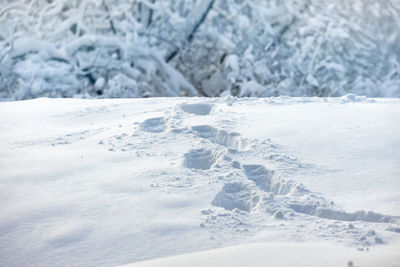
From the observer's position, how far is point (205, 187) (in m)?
1.56

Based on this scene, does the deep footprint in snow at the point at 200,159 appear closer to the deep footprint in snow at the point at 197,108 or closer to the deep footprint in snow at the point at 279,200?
the deep footprint in snow at the point at 279,200

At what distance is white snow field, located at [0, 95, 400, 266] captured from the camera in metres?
1.19

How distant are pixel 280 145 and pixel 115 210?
0.87 meters

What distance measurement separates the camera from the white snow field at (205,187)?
46.7 inches

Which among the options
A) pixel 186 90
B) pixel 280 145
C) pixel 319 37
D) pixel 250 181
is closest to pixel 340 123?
pixel 280 145

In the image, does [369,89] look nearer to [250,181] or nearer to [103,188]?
[250,181]

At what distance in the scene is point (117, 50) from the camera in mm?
4906

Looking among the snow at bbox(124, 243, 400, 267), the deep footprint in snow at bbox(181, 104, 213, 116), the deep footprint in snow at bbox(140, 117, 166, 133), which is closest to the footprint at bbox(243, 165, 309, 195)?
the snow at bbox(124, 243, 400, 267)

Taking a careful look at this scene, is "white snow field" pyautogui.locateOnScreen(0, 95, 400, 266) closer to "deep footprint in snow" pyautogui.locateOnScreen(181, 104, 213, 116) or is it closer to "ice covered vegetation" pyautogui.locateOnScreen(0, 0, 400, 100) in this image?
"deep footprint in snow" pyautogui.locateOnScreen(181, 104, 213, 116)

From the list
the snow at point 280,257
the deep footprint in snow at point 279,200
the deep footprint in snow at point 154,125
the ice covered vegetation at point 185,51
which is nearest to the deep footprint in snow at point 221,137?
the deep footprint in snow at point 154,125

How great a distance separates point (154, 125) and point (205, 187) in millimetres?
807

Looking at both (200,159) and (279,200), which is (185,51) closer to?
(200,159)

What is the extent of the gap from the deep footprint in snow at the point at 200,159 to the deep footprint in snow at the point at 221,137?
187 millimetres

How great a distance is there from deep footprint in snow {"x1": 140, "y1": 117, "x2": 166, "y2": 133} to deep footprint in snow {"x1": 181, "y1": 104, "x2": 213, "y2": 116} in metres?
0.31
